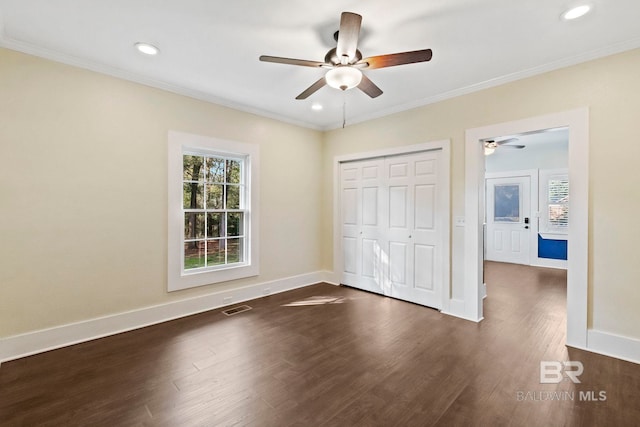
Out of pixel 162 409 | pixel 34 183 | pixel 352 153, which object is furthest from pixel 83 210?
pixel 352 153

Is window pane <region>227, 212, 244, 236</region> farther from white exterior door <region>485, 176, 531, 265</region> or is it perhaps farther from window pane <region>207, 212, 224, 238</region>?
white exterior door <region>485, 176, 531, 265</region>

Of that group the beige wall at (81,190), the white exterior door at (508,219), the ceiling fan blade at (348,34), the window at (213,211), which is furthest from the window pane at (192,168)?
the white exterior door at (508,219)

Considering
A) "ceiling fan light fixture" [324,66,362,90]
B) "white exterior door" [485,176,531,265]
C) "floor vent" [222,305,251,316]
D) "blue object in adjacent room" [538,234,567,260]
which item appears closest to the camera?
"ceiling fan light fixture" [324,66,362,90]

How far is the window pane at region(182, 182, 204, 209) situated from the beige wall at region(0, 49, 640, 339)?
309 millimetres

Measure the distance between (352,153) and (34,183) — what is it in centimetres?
395

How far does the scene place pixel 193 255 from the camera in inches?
149

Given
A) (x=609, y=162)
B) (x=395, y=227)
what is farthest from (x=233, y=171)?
(x=609, y=162)

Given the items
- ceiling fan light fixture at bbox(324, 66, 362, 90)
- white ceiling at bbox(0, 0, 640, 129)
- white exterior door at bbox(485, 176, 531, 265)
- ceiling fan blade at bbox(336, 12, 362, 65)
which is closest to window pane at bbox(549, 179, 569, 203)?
white exterior door at bbox(485, 176, 531, 265)

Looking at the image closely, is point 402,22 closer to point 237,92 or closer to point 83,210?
point 237,92

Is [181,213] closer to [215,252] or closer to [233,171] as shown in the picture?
[215,252]

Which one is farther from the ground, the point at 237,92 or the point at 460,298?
the point at 237,92

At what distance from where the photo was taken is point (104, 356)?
2.63 meters

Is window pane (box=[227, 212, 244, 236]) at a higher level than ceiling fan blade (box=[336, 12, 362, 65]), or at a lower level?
lower

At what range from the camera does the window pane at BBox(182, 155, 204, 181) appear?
374 cm
